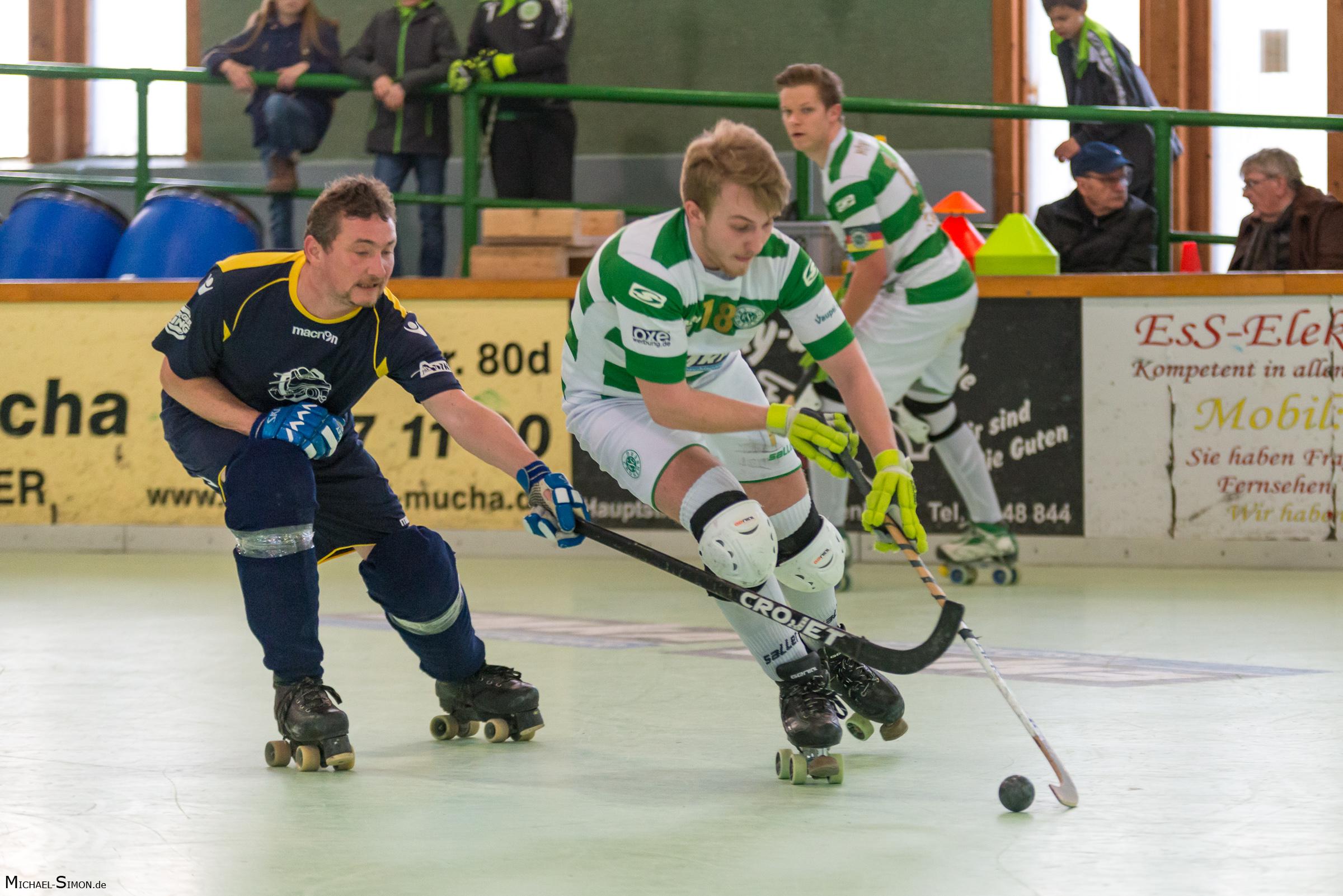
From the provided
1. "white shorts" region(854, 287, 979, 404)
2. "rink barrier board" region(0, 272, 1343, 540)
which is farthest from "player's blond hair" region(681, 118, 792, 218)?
"rink barrier board" region(0, 272, 1343, 540)

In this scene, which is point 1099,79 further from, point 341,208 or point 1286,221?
point 341,208

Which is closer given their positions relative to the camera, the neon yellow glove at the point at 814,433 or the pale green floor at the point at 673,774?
the pale green floor at the point at 673,774

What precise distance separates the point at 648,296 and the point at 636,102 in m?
5.75

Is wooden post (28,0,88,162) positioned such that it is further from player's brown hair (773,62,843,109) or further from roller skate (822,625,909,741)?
roller skate (822,625,909,741)

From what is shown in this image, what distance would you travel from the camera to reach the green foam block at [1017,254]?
29.1ft

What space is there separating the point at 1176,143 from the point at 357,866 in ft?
Result: 25.9

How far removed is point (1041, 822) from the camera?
3537 millimetres

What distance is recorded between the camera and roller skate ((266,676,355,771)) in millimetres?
4172

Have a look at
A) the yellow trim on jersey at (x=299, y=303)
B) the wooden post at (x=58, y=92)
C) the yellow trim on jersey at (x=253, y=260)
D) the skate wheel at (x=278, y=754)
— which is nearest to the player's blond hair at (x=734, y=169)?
the yellow trim on jersey at (x=299, y=303)

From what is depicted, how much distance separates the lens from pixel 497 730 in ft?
15.0

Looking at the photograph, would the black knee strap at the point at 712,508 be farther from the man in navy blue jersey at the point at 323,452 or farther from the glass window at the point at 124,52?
the glass window at the point at 124,52

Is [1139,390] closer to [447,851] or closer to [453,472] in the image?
[453,472]

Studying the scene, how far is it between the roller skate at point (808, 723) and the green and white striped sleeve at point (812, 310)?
0.76m

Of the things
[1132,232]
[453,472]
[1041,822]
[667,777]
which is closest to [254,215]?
[453,472]
